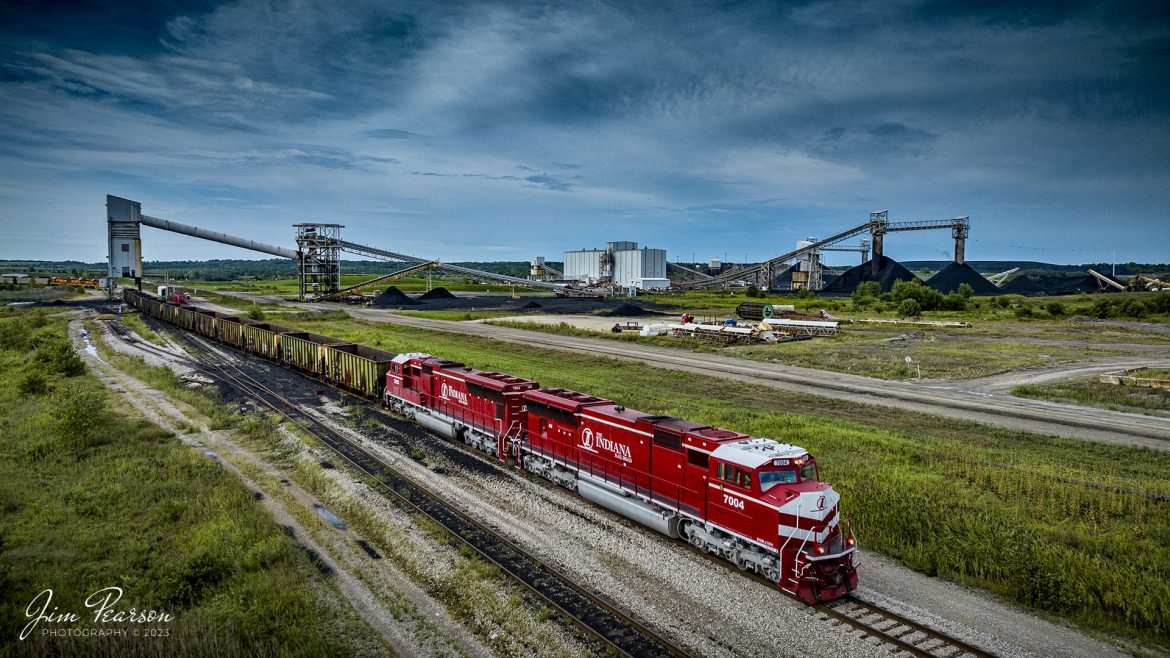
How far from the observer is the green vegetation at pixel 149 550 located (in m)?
12.5

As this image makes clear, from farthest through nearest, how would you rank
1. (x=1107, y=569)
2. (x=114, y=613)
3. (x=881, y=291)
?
(x=881, y=291) → (x=1107, y=569) → (x=114, y=613)

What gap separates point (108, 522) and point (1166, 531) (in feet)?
98.7

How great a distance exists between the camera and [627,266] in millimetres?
174500

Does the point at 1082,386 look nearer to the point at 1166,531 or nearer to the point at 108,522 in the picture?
the point at 1166,531

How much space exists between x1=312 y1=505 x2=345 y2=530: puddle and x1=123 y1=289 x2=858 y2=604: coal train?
22.4ft

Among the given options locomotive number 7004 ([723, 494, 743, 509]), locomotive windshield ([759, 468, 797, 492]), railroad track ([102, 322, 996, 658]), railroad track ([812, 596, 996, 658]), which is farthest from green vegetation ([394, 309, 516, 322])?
railroad track ([812, 596, 996, 658])

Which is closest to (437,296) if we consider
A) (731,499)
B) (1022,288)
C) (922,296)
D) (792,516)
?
(922,296)

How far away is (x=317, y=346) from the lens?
41.9 metres

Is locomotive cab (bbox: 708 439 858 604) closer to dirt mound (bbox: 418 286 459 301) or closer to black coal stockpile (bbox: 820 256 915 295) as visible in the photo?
dirt mound (bbox: 418 286 459 301)

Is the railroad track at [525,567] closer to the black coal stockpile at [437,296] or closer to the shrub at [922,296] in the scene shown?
the shrub at [922,296]

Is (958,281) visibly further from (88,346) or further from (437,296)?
(88,346)

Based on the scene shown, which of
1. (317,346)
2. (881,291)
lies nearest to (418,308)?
(317,346)

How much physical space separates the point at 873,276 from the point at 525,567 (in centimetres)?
13811

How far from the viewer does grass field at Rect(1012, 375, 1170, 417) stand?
37.2 meters
